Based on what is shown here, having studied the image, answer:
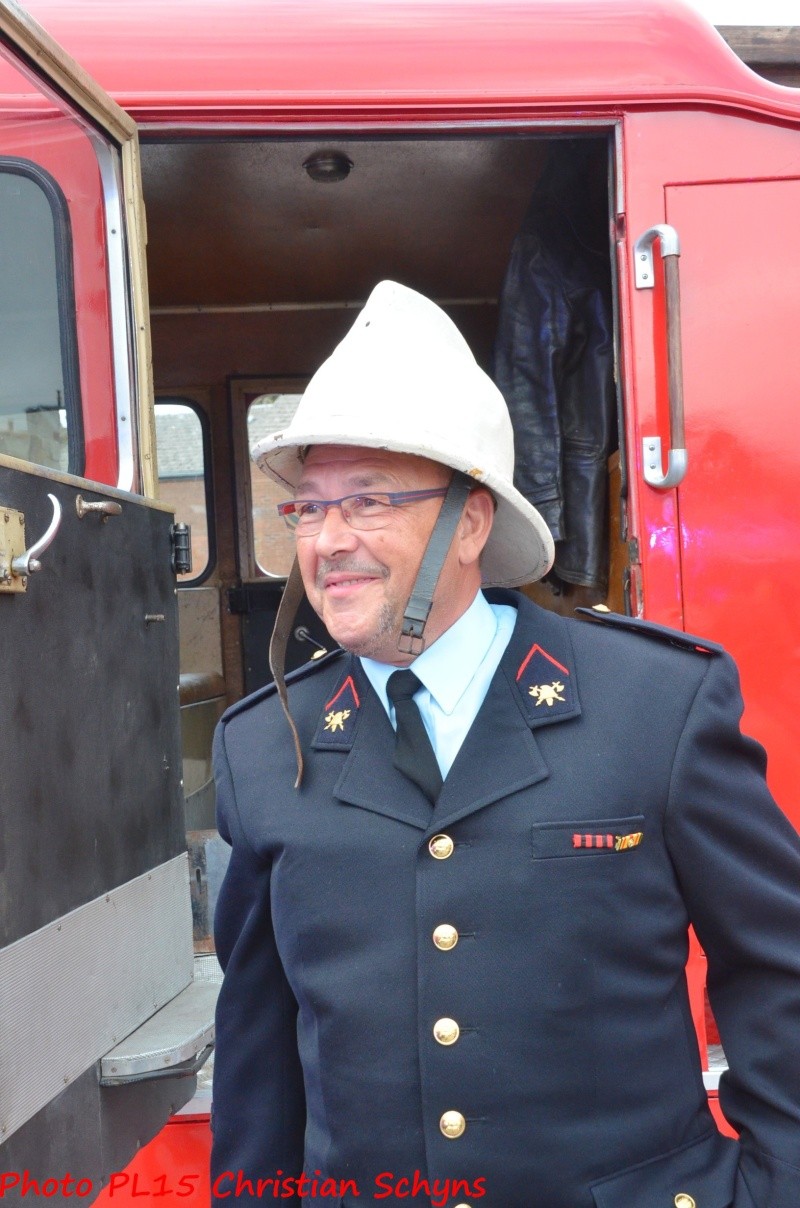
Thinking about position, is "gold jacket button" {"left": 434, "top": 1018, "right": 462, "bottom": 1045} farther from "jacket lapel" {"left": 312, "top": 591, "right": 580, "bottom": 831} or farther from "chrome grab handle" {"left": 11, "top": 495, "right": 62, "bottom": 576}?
"chrome grab handle" {"left": 11, "top": 495, "right": 62, "bottom": 576}

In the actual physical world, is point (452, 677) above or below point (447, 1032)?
above

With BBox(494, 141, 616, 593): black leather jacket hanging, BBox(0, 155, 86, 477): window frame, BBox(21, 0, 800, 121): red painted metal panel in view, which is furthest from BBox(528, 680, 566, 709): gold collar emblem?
BBox(494, 141, 616, 593): black leather jacket hanging

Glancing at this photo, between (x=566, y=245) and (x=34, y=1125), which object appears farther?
(x=566, y=245)

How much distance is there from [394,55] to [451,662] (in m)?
1.63

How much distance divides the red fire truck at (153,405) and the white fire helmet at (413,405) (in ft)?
1.76

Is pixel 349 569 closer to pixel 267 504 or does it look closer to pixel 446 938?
pixel 446 938

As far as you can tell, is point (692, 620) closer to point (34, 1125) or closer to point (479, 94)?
point (479, 94)

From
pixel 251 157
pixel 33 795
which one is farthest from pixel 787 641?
pixel 251 157

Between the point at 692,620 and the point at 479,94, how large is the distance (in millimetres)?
1299

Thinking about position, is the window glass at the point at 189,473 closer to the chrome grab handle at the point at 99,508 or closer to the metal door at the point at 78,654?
the metal door at the point at 78,654

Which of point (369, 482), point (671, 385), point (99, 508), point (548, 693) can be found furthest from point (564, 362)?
point (548, 693)

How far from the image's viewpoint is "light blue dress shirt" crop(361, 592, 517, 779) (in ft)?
4.71

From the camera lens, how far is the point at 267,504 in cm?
529

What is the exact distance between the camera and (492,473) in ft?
4.74
